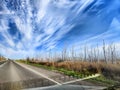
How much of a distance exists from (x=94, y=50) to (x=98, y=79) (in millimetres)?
106514

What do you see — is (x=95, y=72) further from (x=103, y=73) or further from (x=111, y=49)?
(x=111, y=49)

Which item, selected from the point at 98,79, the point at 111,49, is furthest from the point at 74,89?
the point at 111,49

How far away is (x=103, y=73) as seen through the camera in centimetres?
1708

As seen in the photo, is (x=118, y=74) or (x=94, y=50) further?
(x=94, y=50)

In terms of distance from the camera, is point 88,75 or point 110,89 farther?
point 88,75

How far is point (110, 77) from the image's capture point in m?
16.0

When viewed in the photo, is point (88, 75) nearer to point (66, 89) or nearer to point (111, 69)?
point (111, 69)

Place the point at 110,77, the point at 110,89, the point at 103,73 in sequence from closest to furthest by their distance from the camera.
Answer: the point at 110,89
the point at 110,77
the point at 103,73

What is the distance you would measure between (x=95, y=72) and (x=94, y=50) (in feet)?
343

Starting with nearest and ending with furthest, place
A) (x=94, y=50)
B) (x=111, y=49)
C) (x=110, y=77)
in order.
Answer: (x=110, y=77) → (x=111, y=49) → (x=94, y=50)

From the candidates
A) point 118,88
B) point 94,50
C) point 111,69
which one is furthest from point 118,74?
point 94,50

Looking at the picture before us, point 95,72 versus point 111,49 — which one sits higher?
point 111,49

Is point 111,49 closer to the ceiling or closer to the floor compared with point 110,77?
closer to the ceiling

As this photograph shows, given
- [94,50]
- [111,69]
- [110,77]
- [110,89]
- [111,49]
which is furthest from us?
[94,50]
